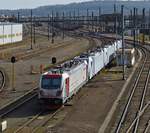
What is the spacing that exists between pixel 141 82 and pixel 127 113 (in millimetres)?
14834

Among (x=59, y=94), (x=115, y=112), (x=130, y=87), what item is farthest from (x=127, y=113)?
(x=130, y=87)

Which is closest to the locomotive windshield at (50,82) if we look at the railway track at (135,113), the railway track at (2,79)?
the railway track at (135,113)

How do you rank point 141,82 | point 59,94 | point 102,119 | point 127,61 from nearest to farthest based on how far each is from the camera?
point 102,119
point 59,94
point 141,82
point 127,61

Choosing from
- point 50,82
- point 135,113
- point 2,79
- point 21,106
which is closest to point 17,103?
point 21,106

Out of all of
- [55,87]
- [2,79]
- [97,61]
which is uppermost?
[97,61]

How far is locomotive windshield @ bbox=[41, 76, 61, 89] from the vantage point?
26625 mm

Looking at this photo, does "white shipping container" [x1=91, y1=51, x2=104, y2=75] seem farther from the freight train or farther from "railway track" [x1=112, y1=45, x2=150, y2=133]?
the freight train

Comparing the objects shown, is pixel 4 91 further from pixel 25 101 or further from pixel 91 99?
pixel 91 99

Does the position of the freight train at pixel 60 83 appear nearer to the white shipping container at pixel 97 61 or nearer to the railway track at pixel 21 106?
the railway track at pixel 21 106

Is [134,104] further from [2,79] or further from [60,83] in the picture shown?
[2,79]

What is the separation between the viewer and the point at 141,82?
41.0 meters

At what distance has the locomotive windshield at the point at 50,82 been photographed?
87.4 feet

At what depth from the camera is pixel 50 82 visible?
2678cm

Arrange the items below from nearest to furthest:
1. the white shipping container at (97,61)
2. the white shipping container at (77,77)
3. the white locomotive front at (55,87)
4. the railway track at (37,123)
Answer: the railway track at (37,123) → the white locomotive front at (55,87) → the white shipping container at (77,77) → the white shipping container at (97,61)
